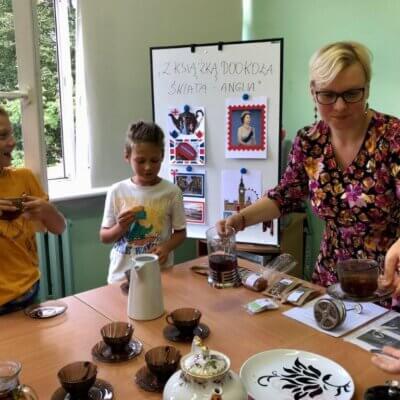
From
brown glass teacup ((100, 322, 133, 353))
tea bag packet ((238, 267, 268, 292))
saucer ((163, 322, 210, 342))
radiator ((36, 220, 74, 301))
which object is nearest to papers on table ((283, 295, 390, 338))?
tea bag packet ((238, 267, 268, 292))

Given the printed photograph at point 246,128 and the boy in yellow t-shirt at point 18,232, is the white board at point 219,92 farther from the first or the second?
the boy in yellow t-shirt at point 18,232

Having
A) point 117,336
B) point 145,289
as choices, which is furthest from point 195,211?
point 117,336

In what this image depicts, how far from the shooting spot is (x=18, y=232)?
70.8 inches

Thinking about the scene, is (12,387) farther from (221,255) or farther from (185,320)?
(221,255)

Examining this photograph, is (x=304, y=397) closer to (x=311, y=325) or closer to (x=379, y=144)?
(x=311, y=325)

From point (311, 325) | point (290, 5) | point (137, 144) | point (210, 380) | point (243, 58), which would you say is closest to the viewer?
point (210, 380)

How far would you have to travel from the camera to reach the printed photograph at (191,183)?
9.86 ft

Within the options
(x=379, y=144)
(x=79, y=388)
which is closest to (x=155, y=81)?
(x=379, y=144)

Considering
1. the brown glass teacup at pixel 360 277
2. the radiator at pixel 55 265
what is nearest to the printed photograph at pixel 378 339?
the brown glass teacup at pixel 360 277

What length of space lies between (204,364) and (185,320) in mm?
423

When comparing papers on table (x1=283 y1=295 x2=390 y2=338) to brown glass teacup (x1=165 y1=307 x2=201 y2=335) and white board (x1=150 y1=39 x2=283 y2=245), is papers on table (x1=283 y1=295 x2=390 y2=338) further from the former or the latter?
white board (x1=150 y1=39 x2=283 y2=245)

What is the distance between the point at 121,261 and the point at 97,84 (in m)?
1.26

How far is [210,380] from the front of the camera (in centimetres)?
95

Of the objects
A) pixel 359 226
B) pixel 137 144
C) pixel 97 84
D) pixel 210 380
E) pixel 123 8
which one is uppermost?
pixel 123 8
